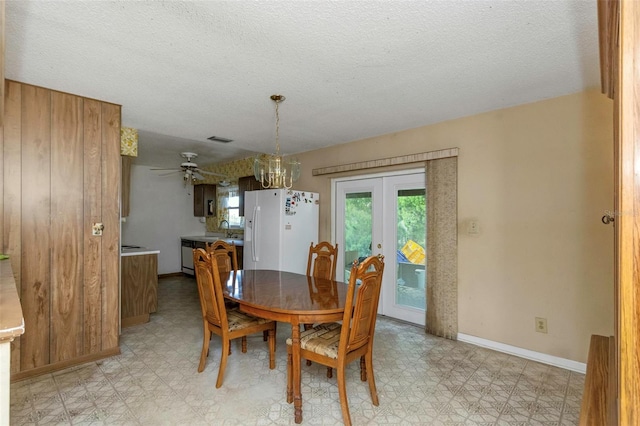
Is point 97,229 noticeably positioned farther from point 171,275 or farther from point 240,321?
point 171,275

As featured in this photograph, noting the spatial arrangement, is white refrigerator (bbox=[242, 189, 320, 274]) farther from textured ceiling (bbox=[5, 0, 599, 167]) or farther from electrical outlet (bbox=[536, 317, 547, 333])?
electrical outlet (bbox=[536, 317, 547, 333])

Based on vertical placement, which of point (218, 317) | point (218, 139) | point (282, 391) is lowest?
point (282, 391)

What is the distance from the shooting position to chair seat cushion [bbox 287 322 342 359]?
1970 millimetres

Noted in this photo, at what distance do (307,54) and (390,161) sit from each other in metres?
2.04

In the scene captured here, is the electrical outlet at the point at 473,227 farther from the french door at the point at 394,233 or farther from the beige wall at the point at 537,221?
the french door at the point at 394,233

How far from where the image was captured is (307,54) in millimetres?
2025

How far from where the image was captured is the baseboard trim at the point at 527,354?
2.59 metres

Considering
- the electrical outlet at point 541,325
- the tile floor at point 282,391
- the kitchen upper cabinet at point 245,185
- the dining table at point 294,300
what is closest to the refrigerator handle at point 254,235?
the kitchen upper cabinet at point 245,185

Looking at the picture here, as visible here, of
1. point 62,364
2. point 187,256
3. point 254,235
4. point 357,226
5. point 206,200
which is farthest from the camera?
point 206,200

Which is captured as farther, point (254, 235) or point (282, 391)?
point (254, 235)

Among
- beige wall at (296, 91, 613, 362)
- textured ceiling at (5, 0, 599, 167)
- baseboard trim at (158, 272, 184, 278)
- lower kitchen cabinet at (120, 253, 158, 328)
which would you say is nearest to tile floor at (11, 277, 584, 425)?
beige wall at (296, 91, 613, 362)

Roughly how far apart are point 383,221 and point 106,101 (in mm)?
3276

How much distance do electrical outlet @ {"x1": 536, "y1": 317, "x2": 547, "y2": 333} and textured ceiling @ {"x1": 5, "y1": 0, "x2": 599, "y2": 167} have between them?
200 centimetres

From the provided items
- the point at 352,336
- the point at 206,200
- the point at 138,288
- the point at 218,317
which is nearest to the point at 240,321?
the point at 218,317
